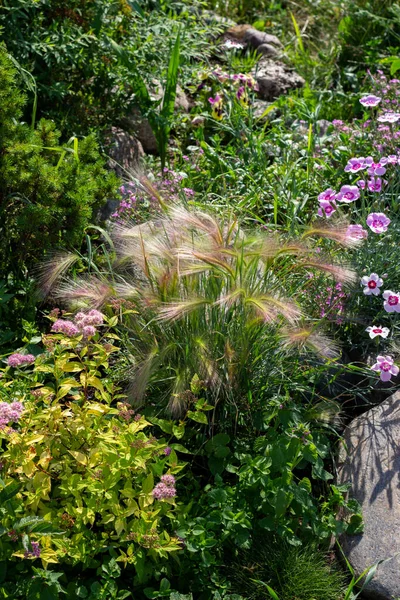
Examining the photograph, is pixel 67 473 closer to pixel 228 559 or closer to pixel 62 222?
Result: pixel 228 559

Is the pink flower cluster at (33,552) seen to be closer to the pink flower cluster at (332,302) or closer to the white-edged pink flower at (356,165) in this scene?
the pink flower cluster at (332,302)

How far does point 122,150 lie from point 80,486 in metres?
2.69

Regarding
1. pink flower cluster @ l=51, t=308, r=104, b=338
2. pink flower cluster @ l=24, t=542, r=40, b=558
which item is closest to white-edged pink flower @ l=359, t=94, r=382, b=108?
pink flower cluster @ l=51, t=308, r=104, b=338

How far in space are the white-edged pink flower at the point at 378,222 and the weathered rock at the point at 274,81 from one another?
259cm

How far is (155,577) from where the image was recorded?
255 centimetres

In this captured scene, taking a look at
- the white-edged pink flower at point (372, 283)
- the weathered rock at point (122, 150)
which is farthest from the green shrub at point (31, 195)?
the white-edged pink flower at point (372, 283)

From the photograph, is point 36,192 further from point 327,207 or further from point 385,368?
point 385,368

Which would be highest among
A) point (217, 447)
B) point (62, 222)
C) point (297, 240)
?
point (297, 240)

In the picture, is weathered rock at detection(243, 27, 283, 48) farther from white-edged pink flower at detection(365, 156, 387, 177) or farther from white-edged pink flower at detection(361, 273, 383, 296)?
white-edged pink flower at detection(361, 273, 383, 296)

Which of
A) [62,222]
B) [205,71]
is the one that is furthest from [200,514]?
[205,71]

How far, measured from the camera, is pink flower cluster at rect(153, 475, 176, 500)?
241 centimetres

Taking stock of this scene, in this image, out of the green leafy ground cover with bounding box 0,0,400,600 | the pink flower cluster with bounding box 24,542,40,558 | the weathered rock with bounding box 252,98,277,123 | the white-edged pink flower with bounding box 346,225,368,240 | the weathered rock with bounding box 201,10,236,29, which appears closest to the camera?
the pink flower cluster with bounding box 24,542,40,558

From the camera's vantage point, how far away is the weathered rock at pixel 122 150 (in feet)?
15.1

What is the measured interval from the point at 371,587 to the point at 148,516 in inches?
34.5
